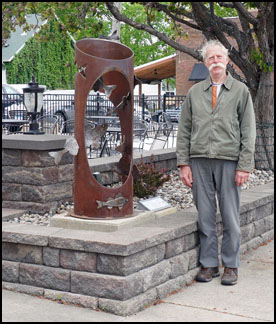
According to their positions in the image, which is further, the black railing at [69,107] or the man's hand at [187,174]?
the black railing at [69,107]

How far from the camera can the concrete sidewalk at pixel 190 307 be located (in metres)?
4.78

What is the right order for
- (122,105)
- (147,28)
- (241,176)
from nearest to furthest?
(241,176), (122,105), (147,28)

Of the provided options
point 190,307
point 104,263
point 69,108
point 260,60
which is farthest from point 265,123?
point 69,108

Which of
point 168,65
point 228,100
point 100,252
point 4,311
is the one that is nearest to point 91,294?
point 100,252

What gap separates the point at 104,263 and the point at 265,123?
598 centimetres

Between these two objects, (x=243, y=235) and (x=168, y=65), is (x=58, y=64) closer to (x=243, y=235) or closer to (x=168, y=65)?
(x=168, y=65)

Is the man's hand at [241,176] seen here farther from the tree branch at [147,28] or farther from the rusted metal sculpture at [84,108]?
the tree branch at [147,28]

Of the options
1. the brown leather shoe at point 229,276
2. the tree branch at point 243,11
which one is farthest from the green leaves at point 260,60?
the brown leather shoe at point 229,276

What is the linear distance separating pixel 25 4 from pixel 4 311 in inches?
276

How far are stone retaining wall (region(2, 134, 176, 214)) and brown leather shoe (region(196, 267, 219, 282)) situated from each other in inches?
77.1

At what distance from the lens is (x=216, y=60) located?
5.73 meters

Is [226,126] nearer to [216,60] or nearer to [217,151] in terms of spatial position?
[217,151]

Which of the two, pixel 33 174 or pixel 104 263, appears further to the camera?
pixel 33 174

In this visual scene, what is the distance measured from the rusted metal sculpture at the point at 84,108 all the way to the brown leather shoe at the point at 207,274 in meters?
0.86
